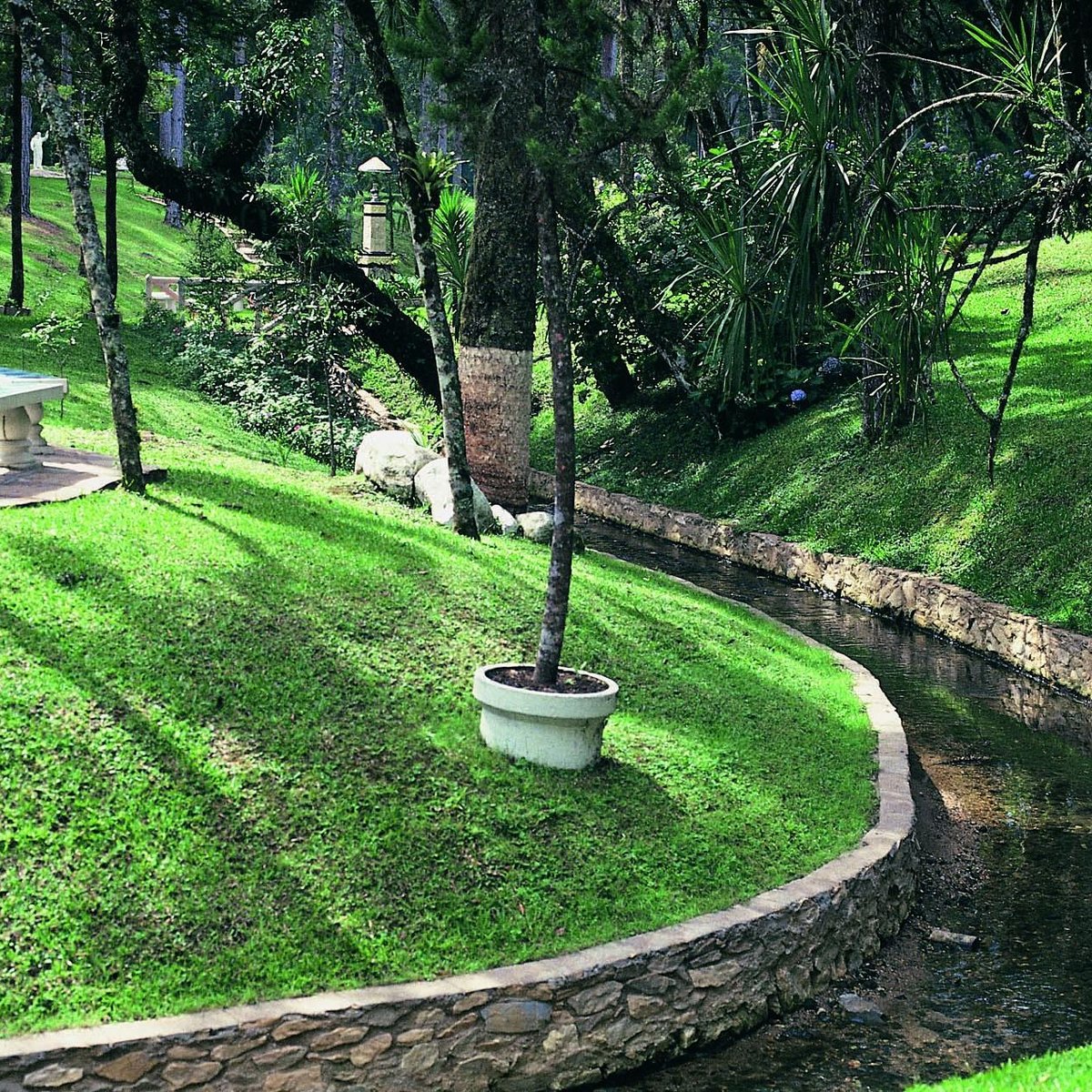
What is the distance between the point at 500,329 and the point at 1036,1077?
791 centimetres

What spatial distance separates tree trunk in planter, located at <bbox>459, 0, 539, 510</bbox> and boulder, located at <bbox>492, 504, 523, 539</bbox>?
1.02 m

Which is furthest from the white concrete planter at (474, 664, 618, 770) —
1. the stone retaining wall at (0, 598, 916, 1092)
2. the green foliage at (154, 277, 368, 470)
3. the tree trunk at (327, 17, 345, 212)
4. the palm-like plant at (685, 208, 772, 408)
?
the tree trunk at (327, 17, 345, 212)

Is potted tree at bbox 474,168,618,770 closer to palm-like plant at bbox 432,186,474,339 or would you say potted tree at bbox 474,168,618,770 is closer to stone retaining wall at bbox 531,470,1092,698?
stone retaining wall at bbox 531,470,1092,698

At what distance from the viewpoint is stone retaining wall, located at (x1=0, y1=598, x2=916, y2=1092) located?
14.1 ft

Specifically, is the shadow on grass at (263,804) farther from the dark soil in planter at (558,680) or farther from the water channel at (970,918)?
the water channel at (970,918)

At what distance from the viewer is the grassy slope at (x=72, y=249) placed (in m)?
23.0

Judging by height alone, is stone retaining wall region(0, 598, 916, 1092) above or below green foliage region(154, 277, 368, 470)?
below

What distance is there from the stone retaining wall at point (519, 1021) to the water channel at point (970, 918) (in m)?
0.16

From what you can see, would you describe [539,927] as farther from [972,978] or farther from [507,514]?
[507,514]

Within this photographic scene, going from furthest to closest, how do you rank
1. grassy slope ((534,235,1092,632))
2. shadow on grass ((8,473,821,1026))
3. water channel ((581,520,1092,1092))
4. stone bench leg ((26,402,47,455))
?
grassy slope ((534,235,1092,632)), stone bench leg ((26,402,47,455)), water channel ((581,520,1092,1092)), shadow on grass ((8,473,821,1026))

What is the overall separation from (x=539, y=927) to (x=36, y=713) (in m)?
2.15

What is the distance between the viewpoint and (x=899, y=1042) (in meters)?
5.38

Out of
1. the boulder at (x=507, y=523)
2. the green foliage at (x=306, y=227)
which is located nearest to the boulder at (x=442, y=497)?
the boulder at (x=507, y=523)

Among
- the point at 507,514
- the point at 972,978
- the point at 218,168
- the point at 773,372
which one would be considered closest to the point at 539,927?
the point at 972,978
